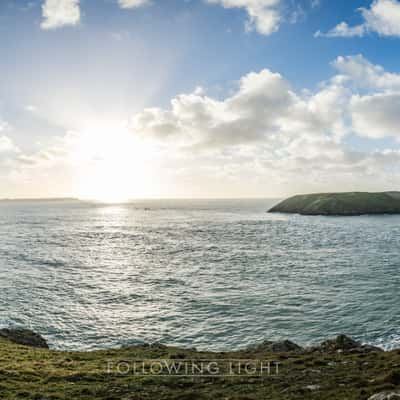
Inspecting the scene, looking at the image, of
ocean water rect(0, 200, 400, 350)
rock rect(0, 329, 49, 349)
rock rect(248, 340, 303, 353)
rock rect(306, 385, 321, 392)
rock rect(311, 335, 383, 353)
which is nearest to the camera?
rock rect(306, 385, 321, 392)

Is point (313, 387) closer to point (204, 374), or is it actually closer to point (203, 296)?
point (204, 374)

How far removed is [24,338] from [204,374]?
18.7 meters

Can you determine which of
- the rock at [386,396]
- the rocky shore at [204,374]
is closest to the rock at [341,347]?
the rocky shore at [204,374]

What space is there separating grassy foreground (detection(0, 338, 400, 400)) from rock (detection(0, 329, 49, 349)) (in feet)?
19.3

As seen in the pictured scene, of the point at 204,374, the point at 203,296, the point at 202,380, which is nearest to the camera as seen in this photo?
the point at 202,380

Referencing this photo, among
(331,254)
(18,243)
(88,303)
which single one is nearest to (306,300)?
(88,303)

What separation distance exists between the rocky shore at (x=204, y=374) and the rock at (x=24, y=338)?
3402 millimetres

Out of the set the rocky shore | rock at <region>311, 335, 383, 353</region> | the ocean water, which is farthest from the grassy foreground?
the ocean water

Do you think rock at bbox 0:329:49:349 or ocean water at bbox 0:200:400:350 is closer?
rock at bbox 0:329:49:349

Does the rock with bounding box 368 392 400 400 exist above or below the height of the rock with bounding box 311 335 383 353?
above

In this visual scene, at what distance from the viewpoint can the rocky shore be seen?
50.0ft

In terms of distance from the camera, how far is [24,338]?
2894cm

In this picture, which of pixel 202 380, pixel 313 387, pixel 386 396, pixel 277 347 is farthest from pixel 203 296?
pixel 386 396

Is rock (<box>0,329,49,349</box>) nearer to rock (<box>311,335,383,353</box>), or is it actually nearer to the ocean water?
the ocean water
